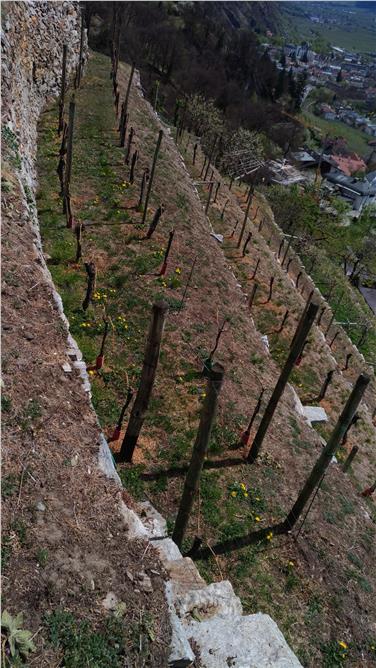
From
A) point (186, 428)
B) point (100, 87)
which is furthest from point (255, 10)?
point (186, 428)

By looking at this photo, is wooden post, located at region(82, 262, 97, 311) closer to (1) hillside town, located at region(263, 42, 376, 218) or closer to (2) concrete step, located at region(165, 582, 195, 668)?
(2) concrete step, located at region(165, 582, 195, 668)

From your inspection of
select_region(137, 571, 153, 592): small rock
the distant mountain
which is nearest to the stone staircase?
select_region(137, 571, 153, 592): small rock

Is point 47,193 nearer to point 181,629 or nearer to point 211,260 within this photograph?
point 211,260

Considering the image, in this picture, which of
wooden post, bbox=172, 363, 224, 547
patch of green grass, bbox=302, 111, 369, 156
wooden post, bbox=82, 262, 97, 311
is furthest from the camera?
patch of green grass, bbox=302, 111, 369, 156

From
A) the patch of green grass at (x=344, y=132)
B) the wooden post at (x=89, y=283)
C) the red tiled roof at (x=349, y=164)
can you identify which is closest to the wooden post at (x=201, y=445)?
the wooden post at (x=89, y=283)

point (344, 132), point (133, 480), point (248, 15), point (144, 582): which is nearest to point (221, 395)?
point (133, 480)

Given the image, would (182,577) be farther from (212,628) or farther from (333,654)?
(333,654)
